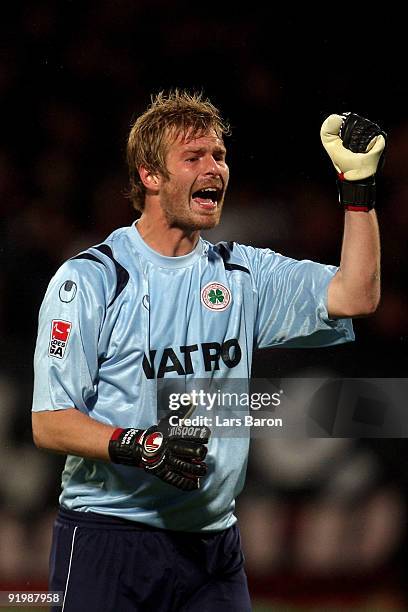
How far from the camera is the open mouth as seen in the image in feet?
7.34

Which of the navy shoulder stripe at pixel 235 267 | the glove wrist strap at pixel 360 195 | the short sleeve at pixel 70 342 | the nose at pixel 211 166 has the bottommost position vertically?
the short sleeve at pixel 70 342

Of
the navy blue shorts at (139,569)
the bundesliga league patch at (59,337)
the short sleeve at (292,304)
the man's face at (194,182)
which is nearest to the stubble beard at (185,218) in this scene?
the man's face at (194,182)

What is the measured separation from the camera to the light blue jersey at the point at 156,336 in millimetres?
2037

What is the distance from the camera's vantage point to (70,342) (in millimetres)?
2023

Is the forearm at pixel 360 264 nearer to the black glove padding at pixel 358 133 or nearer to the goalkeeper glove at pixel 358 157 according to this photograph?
the goalkeeper glove at pixel 358 157

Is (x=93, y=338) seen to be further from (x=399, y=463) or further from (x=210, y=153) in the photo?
(x=399, y=463)

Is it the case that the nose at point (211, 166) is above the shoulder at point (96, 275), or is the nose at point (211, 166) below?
above

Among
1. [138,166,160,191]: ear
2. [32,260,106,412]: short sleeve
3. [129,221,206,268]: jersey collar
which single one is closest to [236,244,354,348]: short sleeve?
[129,221,206,268]: jersey collar

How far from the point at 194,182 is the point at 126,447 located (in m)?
0.66

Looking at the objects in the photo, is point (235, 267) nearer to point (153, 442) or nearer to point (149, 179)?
point (149, 179)

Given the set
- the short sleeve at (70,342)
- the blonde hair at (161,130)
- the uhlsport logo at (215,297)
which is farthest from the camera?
the blonde hair at (161,130)

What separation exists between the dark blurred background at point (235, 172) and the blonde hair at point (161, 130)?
18.3 inches

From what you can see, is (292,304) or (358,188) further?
(292,304)

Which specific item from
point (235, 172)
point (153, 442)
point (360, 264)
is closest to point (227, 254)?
point (360, 264)
